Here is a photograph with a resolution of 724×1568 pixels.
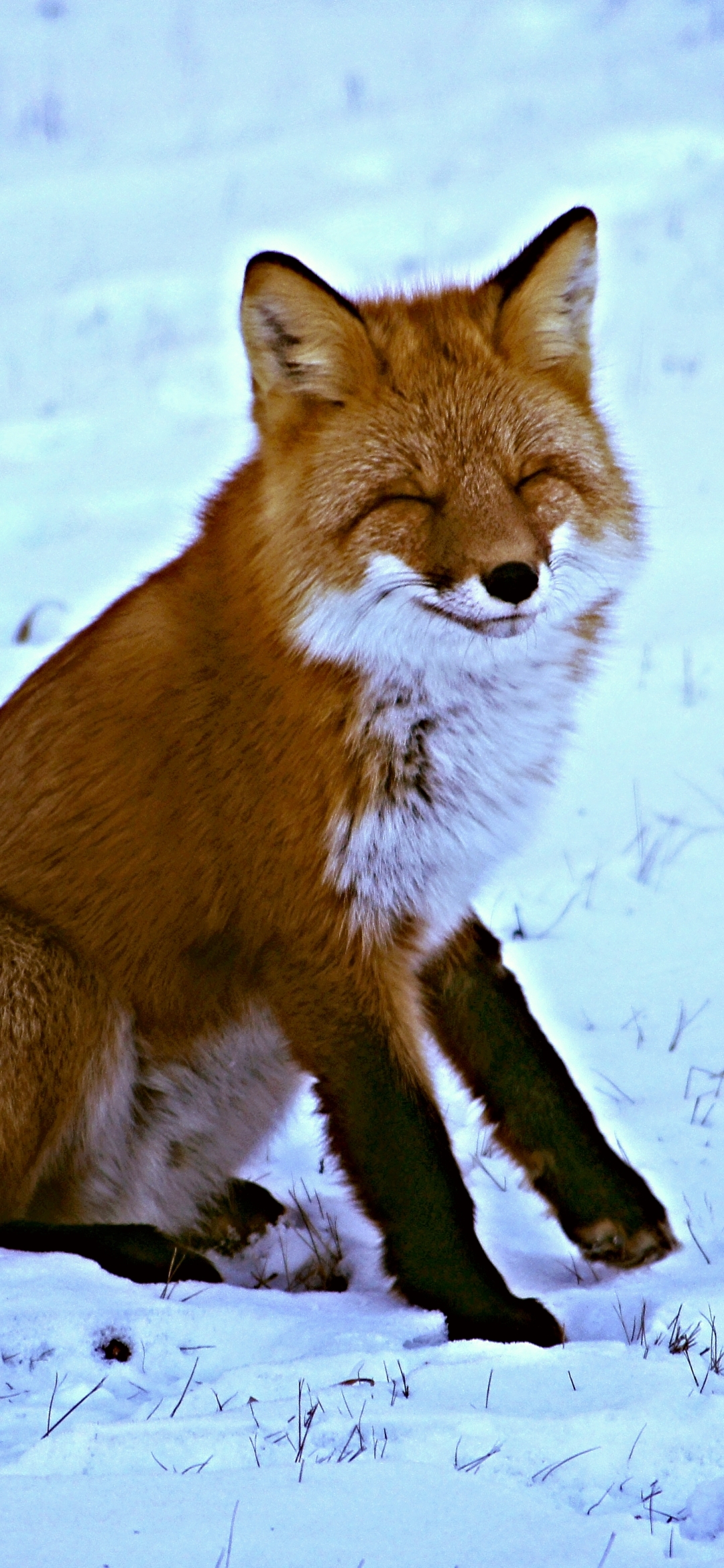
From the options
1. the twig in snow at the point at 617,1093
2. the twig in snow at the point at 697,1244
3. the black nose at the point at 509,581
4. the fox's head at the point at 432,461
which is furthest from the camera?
the twig in snow at the point at 617,1093

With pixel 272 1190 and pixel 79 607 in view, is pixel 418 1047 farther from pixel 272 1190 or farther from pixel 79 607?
pixel 79 607

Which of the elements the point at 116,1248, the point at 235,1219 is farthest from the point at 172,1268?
the point at 235,1219

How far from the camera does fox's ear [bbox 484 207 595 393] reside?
3740 mm

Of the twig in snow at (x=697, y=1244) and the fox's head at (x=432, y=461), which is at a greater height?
the fox's head at (x=432, y=461)

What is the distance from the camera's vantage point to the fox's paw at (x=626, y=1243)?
157 inches

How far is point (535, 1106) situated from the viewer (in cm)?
417

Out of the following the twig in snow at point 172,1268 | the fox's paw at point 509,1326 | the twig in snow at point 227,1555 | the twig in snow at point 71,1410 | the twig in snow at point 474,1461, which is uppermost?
the twig in snow at point 227,1555

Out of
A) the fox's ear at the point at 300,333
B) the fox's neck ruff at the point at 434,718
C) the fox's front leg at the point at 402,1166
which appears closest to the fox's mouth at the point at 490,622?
the fox's neck ruff at the point at 434,718

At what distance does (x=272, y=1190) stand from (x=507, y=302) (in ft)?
8.96

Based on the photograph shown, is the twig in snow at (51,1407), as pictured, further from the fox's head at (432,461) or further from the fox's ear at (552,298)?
the fox's ear at (552,298)

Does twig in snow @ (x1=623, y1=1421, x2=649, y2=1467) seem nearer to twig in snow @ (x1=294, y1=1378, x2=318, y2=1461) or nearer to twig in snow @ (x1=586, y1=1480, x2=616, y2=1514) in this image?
twig in snow @ (x1=586, y1=1480, x2=616, y2=1514)

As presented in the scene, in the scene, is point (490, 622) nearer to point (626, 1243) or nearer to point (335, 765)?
point (335, 765)

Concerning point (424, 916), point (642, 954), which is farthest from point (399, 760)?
point (642, 954)

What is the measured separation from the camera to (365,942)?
3676 mm
